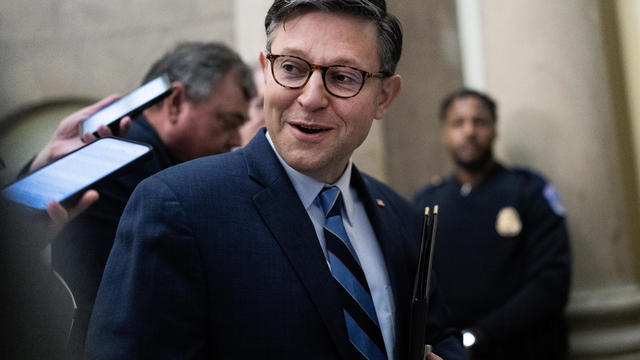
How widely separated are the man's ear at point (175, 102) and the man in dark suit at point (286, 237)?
2.18 feet

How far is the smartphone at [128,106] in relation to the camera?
1492 millimetres

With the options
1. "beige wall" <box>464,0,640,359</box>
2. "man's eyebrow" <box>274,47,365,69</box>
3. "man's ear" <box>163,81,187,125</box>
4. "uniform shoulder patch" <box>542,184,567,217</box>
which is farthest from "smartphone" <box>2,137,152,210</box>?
"beige wall" <box>464,0,640,359</box>

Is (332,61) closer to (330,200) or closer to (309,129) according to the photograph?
(309,129)

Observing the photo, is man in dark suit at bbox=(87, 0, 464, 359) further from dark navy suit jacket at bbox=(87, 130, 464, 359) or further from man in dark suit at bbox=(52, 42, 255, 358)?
man in dark suit at bbox=(52, 42, 255, 358)

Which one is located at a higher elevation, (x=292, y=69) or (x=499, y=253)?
(x=292, y=69)

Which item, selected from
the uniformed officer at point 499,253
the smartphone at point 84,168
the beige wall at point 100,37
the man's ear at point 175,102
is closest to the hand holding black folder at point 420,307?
the smartphone at point 84,168

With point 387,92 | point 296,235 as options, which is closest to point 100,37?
point 387,92

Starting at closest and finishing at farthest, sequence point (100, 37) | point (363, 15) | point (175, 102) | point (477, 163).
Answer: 1. point (363, 15)
2. point (175, 102)
3. point (477, 163)
4. point (100, 37)

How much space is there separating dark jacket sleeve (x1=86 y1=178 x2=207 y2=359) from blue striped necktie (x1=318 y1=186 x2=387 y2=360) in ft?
1.01

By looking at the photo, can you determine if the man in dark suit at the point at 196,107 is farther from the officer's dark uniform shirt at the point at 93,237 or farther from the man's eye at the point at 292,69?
the man's eye at the point at 292,69

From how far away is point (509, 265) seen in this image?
319cm

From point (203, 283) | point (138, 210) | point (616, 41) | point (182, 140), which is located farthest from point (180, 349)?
point (616, 41)

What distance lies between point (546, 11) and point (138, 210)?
3.03 m

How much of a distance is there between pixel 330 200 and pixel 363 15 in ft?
1.40
